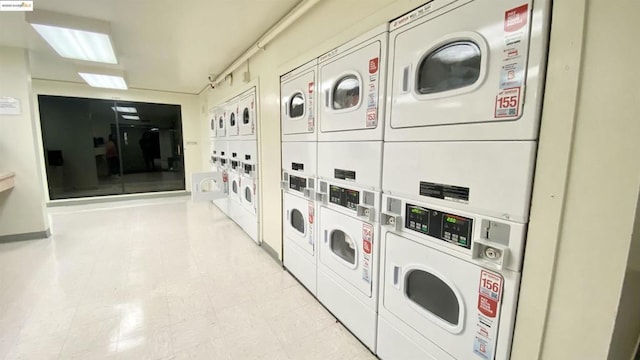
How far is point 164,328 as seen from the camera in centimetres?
202

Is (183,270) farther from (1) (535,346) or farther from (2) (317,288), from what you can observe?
(1) (535,346)

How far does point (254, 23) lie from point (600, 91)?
2833mm

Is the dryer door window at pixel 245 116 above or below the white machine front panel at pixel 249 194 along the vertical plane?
above

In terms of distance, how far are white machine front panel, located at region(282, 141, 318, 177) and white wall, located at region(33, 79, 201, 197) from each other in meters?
5.05

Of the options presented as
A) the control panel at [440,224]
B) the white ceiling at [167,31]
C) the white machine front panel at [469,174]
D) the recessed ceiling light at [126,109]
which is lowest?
the control panel at [440,224]

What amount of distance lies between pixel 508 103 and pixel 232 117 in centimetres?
392

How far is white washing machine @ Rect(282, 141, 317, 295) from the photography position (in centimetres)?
235

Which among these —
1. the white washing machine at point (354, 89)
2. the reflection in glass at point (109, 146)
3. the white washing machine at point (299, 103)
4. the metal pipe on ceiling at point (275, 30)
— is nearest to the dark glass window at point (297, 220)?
the white washing machine at point (299, 103)

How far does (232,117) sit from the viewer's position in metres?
4.22

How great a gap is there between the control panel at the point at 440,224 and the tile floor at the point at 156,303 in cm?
106

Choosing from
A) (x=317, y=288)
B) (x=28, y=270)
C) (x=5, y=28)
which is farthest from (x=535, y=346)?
(x=5, y=28)

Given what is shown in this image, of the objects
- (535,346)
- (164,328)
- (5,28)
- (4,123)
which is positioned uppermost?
(5,28)

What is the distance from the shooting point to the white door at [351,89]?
1.62 metres

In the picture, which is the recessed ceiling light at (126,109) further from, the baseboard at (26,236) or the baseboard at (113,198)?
the baseboard at (26,236)
